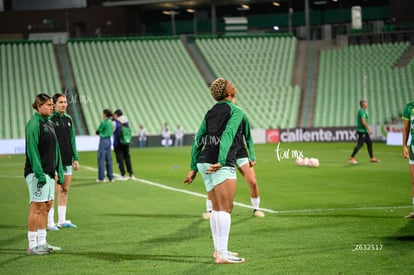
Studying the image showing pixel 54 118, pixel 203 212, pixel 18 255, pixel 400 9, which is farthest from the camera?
pixel 400 9

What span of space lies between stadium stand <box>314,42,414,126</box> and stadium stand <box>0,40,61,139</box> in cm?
1992

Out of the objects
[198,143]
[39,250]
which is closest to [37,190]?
[39,250]

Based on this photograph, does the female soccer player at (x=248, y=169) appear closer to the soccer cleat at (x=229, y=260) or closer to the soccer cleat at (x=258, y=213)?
the soccer cleat at (x=258, y=213)

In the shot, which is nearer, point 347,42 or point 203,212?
point 203,212

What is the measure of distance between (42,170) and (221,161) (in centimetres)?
292

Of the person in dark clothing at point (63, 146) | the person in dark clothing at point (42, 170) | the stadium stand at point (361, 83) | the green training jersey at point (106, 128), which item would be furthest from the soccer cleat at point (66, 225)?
the stadium stand at point (361, 83)

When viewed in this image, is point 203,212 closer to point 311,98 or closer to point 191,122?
point 191,122

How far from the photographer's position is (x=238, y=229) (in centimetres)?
1491

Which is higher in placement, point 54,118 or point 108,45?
point 108,45

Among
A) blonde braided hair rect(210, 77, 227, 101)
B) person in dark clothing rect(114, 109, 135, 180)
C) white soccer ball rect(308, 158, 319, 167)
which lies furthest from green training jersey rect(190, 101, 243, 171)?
white soccer ball rect(308, 158, 319, 167)

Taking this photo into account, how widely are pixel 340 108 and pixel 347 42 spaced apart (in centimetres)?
862

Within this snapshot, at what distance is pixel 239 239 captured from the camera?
1366 cm

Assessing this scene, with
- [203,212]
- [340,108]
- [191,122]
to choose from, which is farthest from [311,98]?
[203,212]

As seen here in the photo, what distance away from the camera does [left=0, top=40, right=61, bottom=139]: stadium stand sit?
58125 mm
